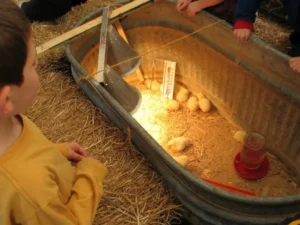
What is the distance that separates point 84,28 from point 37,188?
45.4 inches

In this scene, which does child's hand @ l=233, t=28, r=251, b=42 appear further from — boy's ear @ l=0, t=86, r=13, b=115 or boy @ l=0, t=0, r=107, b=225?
boy's ear @ l=0, t=86, r=13, b=115

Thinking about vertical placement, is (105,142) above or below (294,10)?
below

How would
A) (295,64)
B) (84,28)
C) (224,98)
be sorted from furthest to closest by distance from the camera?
(224,98)
(84,28)
(295,64)

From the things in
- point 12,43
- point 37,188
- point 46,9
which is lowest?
point 46,9

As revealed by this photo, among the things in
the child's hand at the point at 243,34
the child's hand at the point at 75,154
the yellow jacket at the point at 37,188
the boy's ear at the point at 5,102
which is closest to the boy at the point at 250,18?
the child's hand at the point at 243,34

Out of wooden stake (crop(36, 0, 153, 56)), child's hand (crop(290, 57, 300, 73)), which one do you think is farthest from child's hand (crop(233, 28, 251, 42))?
wooden stake (crop(36, 0, 153, 56))

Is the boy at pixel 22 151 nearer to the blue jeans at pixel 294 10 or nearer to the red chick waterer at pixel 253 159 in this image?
the red chick waterer at pixel 253 159

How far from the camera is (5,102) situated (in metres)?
0.81

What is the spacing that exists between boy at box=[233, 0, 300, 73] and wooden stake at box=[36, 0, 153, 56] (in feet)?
1.47

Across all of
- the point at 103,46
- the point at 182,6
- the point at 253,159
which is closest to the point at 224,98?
the point at 253,159

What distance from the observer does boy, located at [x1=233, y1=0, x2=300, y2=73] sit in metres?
1.70

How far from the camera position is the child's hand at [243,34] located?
1.70 metres

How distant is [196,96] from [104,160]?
0.87 m

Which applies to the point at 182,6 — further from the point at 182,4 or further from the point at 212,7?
the point at 212,7
